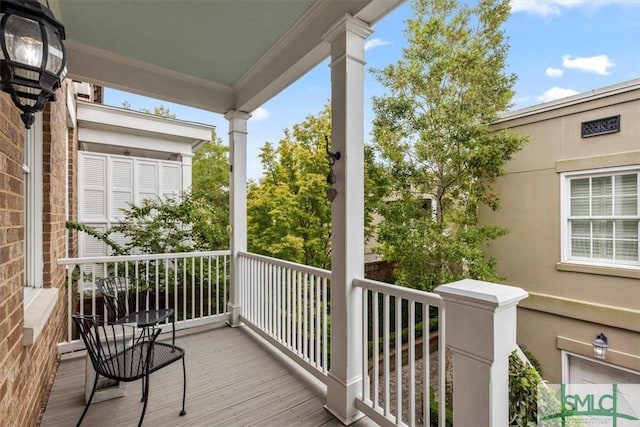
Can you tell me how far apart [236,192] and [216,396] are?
7.40 ft

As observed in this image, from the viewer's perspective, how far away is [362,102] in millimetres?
2086

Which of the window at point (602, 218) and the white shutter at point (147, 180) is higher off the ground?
the white shutter at point (147, 180)

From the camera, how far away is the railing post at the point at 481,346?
117cm

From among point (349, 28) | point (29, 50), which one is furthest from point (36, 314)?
point (349, 28)

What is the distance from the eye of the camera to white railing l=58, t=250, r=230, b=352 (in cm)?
319

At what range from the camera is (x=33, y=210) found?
7.64 ft

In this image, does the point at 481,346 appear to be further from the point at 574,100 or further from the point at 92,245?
the point at 92,245

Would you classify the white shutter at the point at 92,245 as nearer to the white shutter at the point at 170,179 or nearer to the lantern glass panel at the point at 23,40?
the white shutter at the point at 170,179

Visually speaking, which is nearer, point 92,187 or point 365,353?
point 365,353

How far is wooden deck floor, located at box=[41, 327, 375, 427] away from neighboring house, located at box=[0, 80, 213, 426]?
0.62 feet

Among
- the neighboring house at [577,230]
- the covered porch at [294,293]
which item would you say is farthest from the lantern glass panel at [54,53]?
the neighboring house at [577,230]

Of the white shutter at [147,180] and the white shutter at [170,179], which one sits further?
the white shutter at [170,179]

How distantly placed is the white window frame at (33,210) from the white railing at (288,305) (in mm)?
1865

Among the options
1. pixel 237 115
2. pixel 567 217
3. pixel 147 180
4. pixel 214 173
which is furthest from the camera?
pixel 214 173
